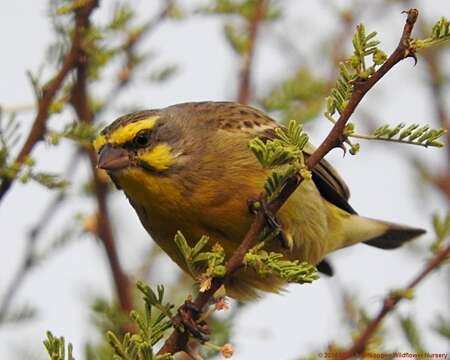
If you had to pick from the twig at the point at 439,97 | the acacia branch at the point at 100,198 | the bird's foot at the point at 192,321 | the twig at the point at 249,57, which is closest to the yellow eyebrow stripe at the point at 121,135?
the acacia branch at the point at 100,198

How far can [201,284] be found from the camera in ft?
9.93

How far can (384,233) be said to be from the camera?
20.9ft

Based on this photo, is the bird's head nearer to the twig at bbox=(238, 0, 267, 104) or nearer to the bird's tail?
the twig at bbox=(238, 0, 267, 104)

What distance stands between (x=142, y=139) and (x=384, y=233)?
274 cm

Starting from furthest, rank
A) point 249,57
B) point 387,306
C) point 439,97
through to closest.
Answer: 1. point 439,97
2. point 249,57
3. point 387,306

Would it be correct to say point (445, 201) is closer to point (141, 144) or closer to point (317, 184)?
point (317, 184)

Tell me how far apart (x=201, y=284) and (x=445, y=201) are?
3090mm

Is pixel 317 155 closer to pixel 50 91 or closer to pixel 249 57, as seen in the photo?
pixel 50 91

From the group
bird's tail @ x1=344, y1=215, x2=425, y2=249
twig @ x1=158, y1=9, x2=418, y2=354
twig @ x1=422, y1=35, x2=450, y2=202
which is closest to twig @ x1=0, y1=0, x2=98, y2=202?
twig @ x1=158, y1=9, x2=418, y2=354

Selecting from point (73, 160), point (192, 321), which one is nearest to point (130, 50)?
point (73, 160)

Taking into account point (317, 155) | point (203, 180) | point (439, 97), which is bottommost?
point (317, 155)

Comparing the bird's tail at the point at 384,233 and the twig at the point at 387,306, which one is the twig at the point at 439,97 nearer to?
the bird's tail at the point at 384,233

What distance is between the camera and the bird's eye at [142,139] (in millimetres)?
4219

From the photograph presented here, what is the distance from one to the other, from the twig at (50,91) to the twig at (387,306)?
1.62 metres
